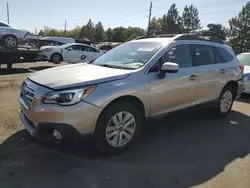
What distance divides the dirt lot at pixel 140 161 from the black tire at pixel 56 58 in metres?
11.3

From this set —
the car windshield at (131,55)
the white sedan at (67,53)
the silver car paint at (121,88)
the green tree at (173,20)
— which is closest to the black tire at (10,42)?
the white sedan at (67,53)

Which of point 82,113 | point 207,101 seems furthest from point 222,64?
point 82,113

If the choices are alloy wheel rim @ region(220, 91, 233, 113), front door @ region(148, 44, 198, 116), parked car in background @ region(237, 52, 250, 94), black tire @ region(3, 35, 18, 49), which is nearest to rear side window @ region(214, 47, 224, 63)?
alloy wheel rim @ region(220, 91, 233, 113)

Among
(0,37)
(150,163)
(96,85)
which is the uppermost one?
(0,37)

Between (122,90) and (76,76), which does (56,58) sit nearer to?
(76,76)

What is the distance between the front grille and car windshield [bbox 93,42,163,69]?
132 centimetres

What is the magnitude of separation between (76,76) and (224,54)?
3.65 meters

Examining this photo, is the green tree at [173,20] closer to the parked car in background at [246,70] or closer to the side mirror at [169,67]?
the parked car in background at [246,70]

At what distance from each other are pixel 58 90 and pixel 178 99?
7.12 feet

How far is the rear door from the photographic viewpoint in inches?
207

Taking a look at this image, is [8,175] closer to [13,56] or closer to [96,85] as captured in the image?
[96,85]

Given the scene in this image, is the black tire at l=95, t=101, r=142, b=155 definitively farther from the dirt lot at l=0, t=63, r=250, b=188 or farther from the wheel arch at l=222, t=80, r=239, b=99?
the wheel arch at l=222, t=80, r=239, b=99

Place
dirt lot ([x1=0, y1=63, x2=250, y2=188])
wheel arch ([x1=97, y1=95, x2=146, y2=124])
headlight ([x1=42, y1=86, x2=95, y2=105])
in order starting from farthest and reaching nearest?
wheel arch ([x1=97, y1=95, x2=146, y2=124])
headlight ([x1=42, y1=86, x2=95, y2=105])
dirt lot ([x1=0, y1=63, x2=250, y2=188])

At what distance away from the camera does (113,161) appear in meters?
3.87
